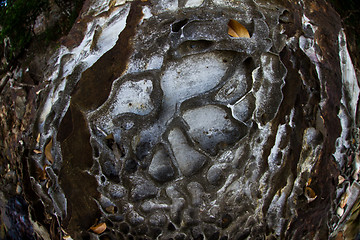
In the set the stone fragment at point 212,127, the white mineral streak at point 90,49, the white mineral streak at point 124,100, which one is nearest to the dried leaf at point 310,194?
the stone fragment at point 212,127

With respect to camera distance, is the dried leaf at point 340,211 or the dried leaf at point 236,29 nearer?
the dried leaf at point 236,29

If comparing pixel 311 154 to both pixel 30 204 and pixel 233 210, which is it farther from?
pixel 30 204

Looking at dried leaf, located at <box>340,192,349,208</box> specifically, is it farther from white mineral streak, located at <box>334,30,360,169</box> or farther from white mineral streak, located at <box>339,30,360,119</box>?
white mineral streak, located at <box>339,30,360,119</box>

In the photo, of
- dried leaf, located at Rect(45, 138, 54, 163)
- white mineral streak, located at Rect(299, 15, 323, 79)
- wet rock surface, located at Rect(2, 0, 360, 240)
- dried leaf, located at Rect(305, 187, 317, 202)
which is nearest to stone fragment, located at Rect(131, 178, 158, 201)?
wet rock surface, located at Rect(2, 0, 360, 240)

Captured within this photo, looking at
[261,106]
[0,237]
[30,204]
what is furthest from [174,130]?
[0,237]

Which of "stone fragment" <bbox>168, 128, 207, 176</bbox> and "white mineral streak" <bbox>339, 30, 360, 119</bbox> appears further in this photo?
"white mineral streak" <bbox>339, 30, 360, 119</bbox>

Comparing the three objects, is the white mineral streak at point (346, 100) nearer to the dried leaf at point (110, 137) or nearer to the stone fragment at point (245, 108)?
the stone fragment at point (245, 108)

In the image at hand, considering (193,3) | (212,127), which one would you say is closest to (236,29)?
(193,3)
